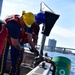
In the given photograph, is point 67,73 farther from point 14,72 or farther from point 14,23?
point 14,23

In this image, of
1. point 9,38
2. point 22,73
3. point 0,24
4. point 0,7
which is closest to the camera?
point 0,24

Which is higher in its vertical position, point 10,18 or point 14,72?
point 10,18

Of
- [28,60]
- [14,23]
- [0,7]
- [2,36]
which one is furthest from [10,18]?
[28,60]

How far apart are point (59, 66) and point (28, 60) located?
A: 939mm

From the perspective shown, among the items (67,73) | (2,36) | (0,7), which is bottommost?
(67,73)

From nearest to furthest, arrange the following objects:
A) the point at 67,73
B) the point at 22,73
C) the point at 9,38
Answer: the point at 9,38 < the point at 22,73 < the point at 67,73

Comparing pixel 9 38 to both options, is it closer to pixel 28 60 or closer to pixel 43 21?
pixel 43 21

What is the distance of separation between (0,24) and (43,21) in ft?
10.1

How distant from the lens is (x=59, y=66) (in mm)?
7137

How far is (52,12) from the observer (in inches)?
242

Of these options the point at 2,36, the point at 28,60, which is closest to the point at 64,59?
the point at 28,60

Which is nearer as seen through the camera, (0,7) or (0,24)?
(0,24)

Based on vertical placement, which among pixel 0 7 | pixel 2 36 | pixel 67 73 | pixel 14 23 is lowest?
pixel 67 73

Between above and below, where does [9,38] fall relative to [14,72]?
above
